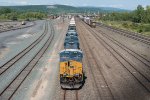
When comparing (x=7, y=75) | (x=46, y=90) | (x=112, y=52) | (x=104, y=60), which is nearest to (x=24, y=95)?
(x=46, y=90)

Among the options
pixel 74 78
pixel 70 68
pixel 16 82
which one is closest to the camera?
pixel 70 68

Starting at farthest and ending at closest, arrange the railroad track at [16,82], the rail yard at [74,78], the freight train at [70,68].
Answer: the freight train at [70,68]
the railroad track at [16,82]
the rail yard at [74,78]

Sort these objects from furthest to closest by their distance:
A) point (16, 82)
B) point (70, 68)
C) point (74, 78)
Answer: point (16, 82) → point (74, 78) → point (70, 68)

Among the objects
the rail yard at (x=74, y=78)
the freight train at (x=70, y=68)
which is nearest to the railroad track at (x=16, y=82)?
the rail yard at (x=74, y=78)

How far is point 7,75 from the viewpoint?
27.7 meters

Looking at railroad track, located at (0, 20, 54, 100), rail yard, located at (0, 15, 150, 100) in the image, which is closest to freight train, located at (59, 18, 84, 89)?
rail yard, located at (0, 15, 150, 100)

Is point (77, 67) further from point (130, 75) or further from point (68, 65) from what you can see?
point (130, 75)

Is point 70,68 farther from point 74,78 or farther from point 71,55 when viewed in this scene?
point 71,55

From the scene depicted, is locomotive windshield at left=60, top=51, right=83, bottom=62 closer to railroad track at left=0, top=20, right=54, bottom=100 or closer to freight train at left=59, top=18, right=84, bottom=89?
freight train at left=59, top=18, right=84, bottom=89

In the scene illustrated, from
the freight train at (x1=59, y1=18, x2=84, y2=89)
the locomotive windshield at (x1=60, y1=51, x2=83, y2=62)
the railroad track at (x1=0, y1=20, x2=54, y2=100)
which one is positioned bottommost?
the railroad track at (x1=0, y1=20, x2=54, y2=100)

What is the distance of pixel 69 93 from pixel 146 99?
553 centimetres

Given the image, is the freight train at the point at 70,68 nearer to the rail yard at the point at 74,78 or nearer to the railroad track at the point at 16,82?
the rail yard at the point at 74,78

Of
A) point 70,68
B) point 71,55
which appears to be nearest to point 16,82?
point 70,68

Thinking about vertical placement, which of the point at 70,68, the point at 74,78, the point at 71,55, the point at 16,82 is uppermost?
the point at 71,55
